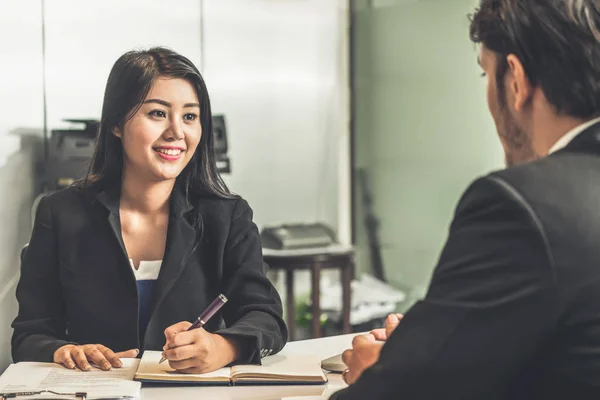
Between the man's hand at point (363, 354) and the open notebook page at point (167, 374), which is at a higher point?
the man's hand at point (363, 354)

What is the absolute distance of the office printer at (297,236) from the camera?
419 centimetres

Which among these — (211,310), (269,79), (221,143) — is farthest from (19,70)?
(211,310)

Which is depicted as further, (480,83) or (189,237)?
(480,83)

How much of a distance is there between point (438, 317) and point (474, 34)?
1.65ft

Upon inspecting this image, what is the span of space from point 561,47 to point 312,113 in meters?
3.79

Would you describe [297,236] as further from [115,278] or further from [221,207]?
[115,278]

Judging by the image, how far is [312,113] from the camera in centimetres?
488

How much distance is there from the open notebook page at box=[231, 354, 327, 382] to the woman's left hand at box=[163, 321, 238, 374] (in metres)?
0.05

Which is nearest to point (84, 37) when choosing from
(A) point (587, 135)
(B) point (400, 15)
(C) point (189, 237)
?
(B) point (400, 15)

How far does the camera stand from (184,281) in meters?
2.05

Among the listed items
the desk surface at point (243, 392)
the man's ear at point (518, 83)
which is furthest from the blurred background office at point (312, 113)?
the man's ear at point (518, 83)

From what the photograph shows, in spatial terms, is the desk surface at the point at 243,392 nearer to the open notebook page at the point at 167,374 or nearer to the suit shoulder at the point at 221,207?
the open notebook page at the point at 167,374

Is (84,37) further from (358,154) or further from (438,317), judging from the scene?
(438,317)

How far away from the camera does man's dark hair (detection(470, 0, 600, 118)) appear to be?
112 cm
